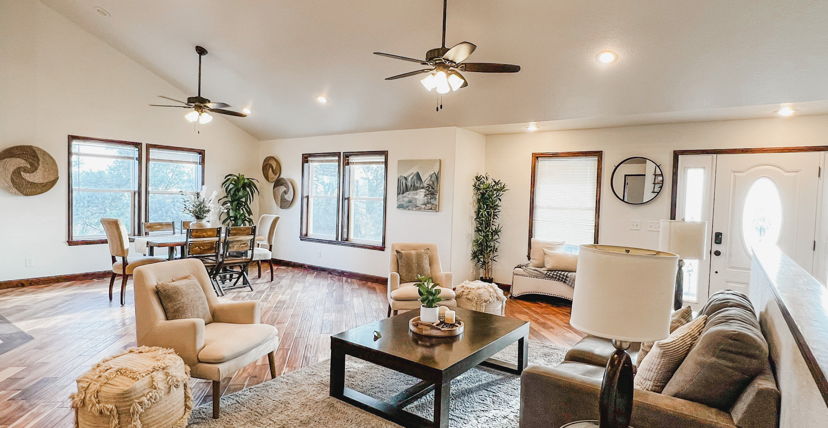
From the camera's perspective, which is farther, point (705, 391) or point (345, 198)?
point (345, 198)

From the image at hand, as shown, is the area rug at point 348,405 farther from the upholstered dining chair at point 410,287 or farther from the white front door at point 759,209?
the white front door at point 759,209

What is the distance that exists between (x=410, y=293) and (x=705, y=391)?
2889 millimetres

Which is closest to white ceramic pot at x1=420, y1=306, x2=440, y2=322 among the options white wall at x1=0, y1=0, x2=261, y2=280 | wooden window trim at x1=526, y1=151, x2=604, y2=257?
wooden window trim at x1=526, y1=151, x2=604, y2=257

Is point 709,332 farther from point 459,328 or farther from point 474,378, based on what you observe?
point 474,378

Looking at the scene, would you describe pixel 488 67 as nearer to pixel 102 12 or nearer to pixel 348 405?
pixel 348 405

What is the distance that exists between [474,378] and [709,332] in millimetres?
1889

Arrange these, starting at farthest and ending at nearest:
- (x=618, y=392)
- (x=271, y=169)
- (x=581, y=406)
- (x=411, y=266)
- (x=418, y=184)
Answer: (x=271, y=169) < (x=418, y=184) < (x=411, y=266) < (x=581, y=406) < (x=618, y=392)

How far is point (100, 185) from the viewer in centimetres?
661

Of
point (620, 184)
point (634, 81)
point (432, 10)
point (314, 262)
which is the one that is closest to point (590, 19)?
point (634, 81)

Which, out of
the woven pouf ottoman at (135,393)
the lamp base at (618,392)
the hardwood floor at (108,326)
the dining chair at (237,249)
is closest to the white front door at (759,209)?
the hardwood floor at (108,326)

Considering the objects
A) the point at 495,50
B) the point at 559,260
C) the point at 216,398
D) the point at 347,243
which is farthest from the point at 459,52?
the point at 347,243

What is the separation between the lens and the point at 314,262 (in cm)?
792

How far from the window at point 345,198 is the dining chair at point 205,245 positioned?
218 cm

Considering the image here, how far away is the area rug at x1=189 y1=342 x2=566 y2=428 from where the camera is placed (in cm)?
263
